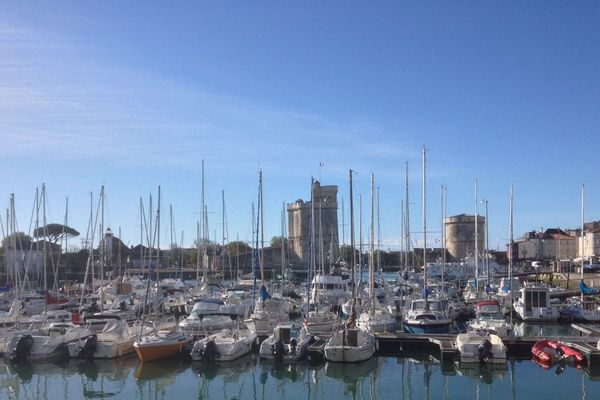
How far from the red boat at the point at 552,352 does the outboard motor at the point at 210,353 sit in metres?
14.7

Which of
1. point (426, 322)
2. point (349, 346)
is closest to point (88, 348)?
point (349, 346)

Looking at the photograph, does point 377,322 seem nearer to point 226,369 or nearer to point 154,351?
point 226,369

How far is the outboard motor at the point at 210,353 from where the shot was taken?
29.1 m

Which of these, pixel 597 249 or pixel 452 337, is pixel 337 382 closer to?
pixel 452 337

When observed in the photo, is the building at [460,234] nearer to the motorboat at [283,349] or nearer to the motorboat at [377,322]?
the motorboat at [377,322]

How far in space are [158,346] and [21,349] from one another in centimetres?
643

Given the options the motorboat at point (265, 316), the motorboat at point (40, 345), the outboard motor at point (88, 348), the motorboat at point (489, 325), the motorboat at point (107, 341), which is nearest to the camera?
the motorboat at point (40, 345)

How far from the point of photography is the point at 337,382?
26844mm

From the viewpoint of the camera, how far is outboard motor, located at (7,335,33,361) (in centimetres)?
2966

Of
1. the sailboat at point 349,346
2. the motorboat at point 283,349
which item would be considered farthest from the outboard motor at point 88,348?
the sailboat at point 349,346

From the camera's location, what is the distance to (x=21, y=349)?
2973cm

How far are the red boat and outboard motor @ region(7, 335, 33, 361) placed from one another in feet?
77.1

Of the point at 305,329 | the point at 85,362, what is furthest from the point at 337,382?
the point at 85,362

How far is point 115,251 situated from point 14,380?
81330 millimetres
